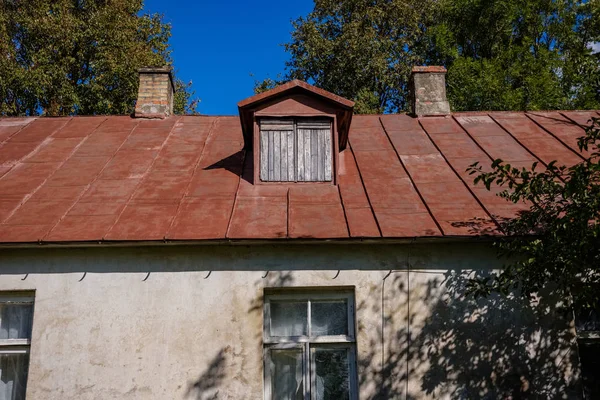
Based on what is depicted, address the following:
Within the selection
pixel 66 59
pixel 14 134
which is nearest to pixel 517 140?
pixel 14 134

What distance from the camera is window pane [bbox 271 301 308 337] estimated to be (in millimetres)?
6684

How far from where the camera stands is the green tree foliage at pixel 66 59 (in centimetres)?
1731

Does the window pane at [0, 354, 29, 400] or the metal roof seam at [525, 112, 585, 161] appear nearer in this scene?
the window pane at [0, 354, 29, 400]

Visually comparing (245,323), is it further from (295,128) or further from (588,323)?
(588,323)

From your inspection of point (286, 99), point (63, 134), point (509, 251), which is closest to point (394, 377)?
point (509, 251)

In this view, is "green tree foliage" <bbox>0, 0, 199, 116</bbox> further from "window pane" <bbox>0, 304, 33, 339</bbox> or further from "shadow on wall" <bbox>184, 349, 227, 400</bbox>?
"shadow on wall" <bbox>184, 349, 227, 400</bbox>

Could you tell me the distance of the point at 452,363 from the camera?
6430 millimetres

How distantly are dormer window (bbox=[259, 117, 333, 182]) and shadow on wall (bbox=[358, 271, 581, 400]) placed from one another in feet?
7.14

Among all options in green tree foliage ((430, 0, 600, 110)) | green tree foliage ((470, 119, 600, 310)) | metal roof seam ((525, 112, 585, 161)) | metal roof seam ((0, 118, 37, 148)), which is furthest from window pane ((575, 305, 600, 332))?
green tree foliage ((430, 0, 600, 110))

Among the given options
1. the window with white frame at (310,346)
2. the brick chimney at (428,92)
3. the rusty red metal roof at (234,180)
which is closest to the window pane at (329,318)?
the window with white frame at (310,346)

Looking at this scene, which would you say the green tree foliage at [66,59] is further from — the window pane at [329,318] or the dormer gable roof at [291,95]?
the window pane at [329,318]

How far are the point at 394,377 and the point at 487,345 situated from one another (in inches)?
44.7

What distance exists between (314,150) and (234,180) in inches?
49.6

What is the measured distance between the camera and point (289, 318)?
22.1 ft
